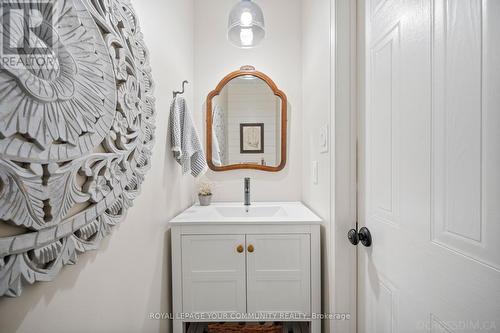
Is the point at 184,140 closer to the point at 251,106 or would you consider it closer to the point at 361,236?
the point at 251,106

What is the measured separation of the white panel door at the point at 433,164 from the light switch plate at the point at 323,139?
9.8 inches

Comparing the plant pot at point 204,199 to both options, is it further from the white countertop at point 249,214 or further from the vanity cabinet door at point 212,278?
the vanity cabinet door at point 212,278

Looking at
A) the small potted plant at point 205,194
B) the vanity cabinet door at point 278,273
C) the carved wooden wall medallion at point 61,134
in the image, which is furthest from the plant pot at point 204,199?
the carved wooden wall medallion at point 61,134

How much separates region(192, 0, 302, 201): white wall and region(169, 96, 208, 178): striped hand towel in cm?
40

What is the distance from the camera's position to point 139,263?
3.09 feet

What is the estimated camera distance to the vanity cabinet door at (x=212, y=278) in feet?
3.84

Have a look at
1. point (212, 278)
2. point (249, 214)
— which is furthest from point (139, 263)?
point (249, 214)

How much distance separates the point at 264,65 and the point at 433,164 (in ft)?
4.83

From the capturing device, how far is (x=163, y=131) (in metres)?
1.19

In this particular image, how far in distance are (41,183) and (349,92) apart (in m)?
1.06

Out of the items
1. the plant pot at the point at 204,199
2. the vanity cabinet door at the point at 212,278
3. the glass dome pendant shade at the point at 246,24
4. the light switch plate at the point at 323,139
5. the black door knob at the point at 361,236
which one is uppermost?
the glass dome pendant shade at the point at 246,24

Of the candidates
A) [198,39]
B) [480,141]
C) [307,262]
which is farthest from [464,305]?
[198,39]

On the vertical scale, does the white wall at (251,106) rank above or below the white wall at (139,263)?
above

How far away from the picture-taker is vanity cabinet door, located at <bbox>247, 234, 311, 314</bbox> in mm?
1172
